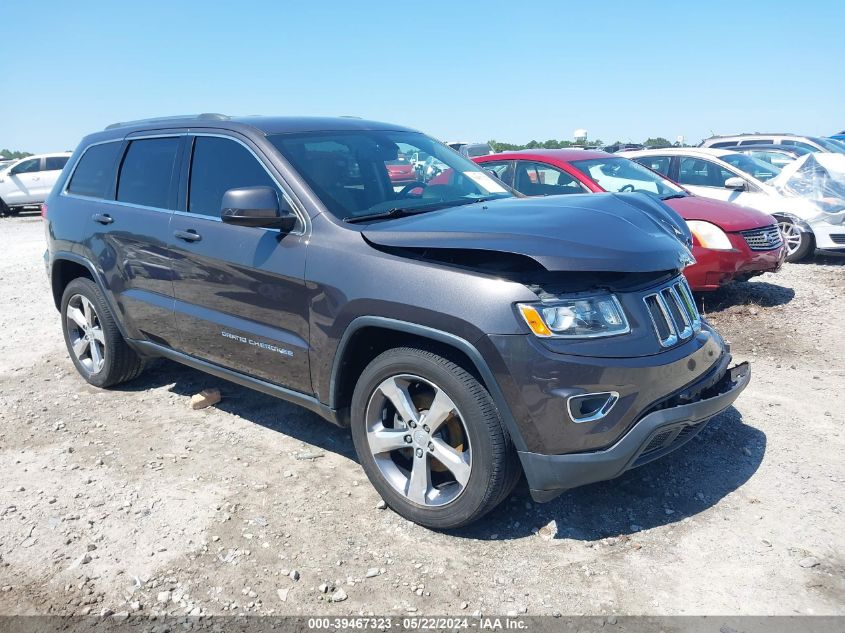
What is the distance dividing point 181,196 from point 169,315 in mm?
744

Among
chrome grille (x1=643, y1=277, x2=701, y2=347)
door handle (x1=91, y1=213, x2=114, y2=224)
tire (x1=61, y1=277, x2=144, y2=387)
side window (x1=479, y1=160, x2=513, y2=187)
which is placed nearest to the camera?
chrome grille (x1=643, y1=277, x2=701, y2=347)

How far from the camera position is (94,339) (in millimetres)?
5332

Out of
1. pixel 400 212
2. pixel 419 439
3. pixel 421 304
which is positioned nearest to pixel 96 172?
pixel 400 212

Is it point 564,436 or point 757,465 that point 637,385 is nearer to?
point 564,436

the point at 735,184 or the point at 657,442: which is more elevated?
the point at 735,184

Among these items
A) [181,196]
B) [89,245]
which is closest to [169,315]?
[181,196]

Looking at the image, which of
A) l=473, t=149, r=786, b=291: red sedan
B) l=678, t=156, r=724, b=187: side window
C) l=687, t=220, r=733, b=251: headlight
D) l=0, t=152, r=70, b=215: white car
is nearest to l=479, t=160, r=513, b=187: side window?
l=473, t=149, r=786, b=291: red sedan

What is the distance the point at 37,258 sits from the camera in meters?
12.1

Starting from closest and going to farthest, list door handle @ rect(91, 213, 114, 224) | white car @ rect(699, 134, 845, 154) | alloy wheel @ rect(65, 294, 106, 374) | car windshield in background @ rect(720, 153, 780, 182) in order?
door handle @ rect(91, 213, 114, 224)
alloy wheel @ rect(65, 294, 106, 374)
car windshield in background @ rect(720, 153, 780, 182)
white car @ rect(699, 134, 845, 154)

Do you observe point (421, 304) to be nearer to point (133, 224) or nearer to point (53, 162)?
point (133, 224)

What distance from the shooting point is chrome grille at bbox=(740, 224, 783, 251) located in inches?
272

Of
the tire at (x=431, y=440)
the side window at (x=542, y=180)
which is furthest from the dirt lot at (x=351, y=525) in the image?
the side window at (x=542, y=180)

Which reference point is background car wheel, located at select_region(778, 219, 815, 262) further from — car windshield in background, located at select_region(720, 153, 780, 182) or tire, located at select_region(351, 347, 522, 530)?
tire, located at select_region(351, 347, 522, 530)

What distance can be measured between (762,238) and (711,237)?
598mm
